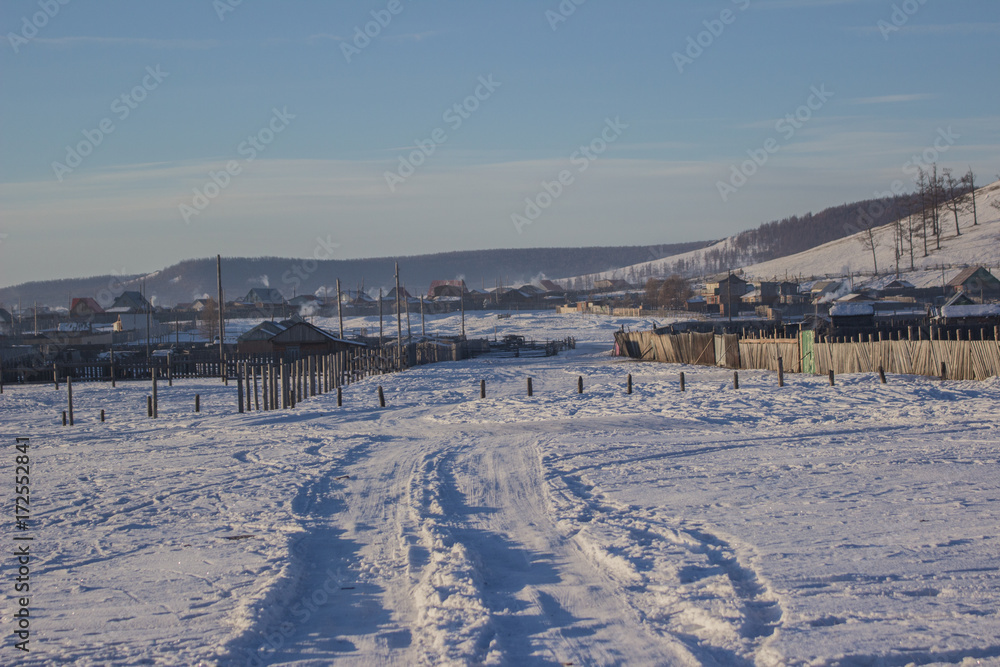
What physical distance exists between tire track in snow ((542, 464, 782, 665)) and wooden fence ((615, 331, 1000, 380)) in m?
19.8

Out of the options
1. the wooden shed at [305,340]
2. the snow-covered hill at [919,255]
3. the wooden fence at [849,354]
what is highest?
the snow-covered hill at [919,255]

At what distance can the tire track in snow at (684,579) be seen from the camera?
5988 millimetres

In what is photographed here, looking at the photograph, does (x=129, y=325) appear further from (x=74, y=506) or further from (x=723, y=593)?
(x=723, y=593)

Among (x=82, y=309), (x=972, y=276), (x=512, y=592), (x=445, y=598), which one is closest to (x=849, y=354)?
(x=512, y=592)

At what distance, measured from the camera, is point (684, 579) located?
7379 millimetres

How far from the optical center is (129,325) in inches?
4028

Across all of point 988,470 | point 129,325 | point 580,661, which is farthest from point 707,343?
point 129,325

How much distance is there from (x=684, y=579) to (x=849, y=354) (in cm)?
2525

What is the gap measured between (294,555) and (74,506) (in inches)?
189

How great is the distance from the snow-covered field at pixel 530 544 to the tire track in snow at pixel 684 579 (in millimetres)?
31

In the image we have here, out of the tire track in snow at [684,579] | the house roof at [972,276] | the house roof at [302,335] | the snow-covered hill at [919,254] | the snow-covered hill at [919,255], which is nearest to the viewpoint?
the tire track in snow at [684,579]

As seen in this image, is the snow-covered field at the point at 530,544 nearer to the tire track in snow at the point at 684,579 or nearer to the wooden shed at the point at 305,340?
the tire track in snow at the point at 684,579

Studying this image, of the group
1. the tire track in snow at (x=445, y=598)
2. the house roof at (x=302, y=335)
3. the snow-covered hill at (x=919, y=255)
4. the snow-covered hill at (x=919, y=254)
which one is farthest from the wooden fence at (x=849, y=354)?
the snow-covered hill at (x=919, y=255)

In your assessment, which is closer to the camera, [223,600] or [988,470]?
[223,600]
